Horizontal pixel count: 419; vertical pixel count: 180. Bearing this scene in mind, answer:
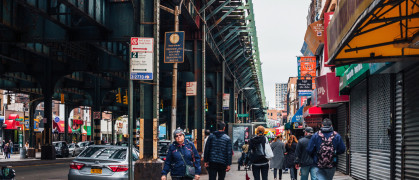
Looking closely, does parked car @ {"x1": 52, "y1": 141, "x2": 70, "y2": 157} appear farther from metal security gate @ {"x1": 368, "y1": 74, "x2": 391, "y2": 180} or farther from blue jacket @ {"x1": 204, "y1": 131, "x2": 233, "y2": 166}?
blue jacket @ {"x1": 204, "y1": 131, "x2": 233, "y2": 166}

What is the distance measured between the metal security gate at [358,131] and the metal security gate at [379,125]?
3.41ft

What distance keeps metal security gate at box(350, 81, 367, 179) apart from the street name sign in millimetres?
9604

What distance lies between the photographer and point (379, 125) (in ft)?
53.0

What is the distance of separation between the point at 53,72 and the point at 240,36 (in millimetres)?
13996

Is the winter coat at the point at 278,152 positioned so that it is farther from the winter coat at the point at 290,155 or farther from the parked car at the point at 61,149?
the parked car at the point at 61,149

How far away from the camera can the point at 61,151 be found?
51.0m

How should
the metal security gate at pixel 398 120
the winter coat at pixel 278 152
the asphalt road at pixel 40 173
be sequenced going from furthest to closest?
the asphalt road at pixel 40 173, the winter coat at pixel 278 152, the metal security gate at pixel 398 120

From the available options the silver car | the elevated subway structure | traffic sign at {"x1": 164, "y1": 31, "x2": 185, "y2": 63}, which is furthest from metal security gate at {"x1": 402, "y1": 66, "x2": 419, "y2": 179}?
traffic sign at {"x1": 164, "y1": 31, "x2": 185, "y2": 63}

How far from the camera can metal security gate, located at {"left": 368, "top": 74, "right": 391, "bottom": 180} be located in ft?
49.5

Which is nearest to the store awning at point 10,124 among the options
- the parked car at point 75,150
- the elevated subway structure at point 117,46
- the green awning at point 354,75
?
the elevated subway structure at point 117,46

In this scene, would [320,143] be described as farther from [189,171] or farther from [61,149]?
[61,149]

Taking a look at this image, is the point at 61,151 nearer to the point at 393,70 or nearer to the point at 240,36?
the point at 240,36

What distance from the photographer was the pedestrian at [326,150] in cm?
1109

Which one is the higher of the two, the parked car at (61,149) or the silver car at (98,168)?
the silver car at (98,168)
